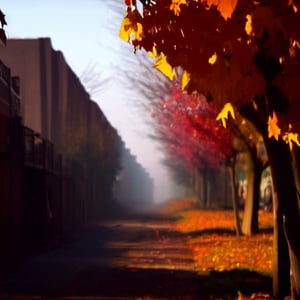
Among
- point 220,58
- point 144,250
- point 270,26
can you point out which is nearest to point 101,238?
point 144,250

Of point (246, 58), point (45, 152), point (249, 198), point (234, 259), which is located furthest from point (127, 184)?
point (246, 58)

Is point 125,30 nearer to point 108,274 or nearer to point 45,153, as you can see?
point 108,274

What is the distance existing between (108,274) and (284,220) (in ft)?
21.9

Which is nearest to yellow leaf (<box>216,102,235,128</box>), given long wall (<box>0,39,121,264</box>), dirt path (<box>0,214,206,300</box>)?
dirt path (<box>0,214,206,300</box>)

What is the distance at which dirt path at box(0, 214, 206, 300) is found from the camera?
13.7 m

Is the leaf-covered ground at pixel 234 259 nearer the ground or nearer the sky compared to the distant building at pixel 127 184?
nearer the ground

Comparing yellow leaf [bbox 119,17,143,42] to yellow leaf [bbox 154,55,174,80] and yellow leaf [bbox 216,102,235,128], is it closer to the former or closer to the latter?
yellow leaf [bbox 154,55,174,80]

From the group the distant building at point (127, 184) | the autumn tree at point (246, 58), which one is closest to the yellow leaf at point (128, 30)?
the autumn tree at point (246, 58)

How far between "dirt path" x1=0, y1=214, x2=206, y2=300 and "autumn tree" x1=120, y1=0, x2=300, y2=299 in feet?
9.15

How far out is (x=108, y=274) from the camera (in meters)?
16.9

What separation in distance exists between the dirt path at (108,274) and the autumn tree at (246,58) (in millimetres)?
2788

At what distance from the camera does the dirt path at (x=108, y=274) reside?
13.7 metres

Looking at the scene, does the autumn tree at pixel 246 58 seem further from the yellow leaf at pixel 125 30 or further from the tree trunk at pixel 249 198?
the tree trunk at pixel 249 198

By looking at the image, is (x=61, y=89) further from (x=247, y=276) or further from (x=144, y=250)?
(x=247, y=276)
